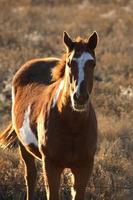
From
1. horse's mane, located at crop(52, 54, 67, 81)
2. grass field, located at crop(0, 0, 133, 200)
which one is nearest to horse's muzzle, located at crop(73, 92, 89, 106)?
horse's mane, located at crop(52, 54, 67, 81)

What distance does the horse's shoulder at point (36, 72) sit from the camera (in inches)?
277

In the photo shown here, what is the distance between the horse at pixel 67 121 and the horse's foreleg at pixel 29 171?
63 cm

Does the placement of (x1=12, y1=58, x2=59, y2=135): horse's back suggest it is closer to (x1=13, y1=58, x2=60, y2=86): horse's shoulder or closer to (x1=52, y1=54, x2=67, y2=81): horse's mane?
(x1=13, y1=58, x2=60, y2=86): horse's shoulder

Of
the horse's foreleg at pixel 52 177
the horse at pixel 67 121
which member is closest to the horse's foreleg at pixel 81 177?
the horse at pixel 67 121

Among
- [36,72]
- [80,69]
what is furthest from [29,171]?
[80,69]

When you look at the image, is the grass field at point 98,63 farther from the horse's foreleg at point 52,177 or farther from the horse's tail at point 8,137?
the horse's foreleg at point 52,177

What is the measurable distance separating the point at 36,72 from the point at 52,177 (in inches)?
70.4

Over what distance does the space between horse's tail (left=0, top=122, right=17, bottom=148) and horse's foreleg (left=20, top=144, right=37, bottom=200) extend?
0.38 metres

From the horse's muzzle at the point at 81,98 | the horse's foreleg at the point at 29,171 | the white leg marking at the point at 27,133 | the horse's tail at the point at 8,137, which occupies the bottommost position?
the horse's foreleg at the point at 29,171

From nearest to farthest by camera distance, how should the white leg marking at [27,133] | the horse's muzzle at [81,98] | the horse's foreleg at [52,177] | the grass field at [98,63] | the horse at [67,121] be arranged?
the horse's muzzle at [81,98], the horse at [67,121], the horse's foreleg at [52,177], the white leg marking at [27,133], the grass field at [98,63]

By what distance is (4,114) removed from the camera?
10.2 meters

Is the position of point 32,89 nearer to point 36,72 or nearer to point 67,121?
point 36,72

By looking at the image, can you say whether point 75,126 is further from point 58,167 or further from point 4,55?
point 4,55

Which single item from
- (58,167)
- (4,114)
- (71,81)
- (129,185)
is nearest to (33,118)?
(58,167)
